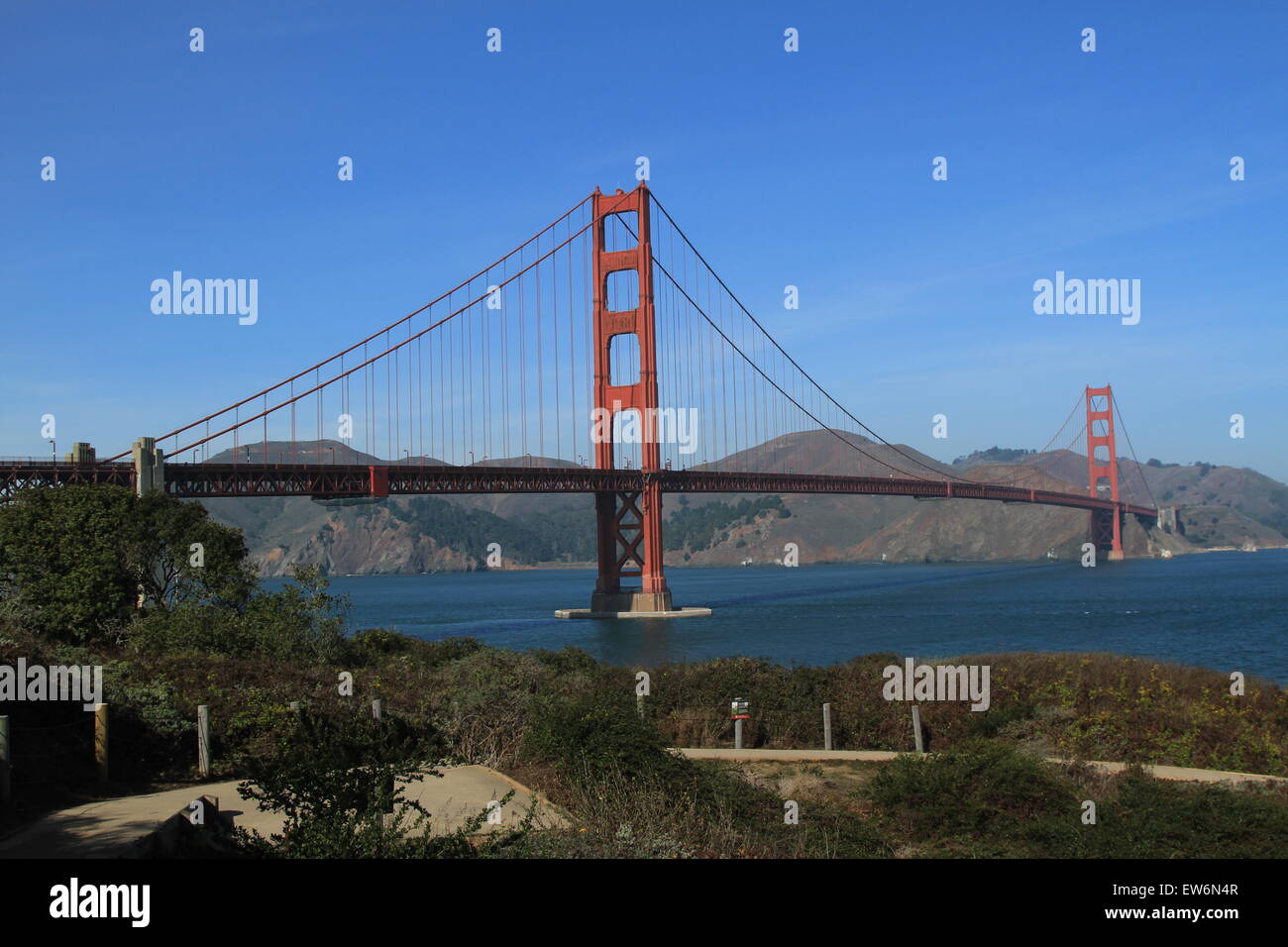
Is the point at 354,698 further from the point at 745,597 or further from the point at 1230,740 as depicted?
the point at 745,597

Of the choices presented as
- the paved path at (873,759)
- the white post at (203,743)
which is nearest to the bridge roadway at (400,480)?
the white post at (203,743)

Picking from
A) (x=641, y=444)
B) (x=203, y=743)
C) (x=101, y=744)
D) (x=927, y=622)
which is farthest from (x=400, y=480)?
(x=101, y=744)

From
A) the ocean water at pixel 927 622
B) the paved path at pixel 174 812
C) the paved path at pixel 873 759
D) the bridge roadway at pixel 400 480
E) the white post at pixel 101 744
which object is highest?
the bridge roadway at pixel 400 480

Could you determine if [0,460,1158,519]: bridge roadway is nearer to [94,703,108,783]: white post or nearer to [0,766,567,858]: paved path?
[94,703,108,783]: white post

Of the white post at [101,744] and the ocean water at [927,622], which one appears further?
the ocean water at [927,622]

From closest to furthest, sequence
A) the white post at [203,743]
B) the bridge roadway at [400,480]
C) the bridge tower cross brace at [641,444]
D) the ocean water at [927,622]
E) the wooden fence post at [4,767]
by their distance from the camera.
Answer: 1. the wooden fence post at [4,767]
2. the white post at [203,743]
3. the bridge roadway at [400,480]
4. the ocean water at [927,622]
5. the bridge tower cross brace at [641,444]

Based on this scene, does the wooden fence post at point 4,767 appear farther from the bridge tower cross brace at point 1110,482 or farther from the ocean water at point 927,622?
the bridge tower cross brace at point 1110,482
